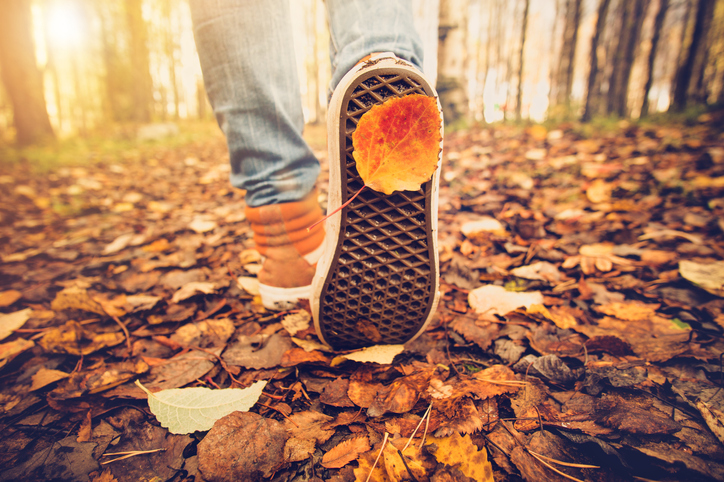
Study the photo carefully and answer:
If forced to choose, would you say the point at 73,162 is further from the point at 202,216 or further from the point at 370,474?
the point at 370,474

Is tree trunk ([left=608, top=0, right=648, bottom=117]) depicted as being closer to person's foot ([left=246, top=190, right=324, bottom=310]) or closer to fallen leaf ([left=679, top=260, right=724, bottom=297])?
fallen leaf ([left=679, top=260, right=724, bottom=297])

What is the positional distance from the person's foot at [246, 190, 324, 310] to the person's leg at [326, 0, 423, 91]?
388 millimetres

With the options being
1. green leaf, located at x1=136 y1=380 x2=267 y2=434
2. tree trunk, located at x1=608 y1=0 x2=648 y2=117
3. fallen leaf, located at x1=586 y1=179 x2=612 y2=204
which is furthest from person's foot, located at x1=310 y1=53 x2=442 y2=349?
tree trunk, located at x1=608 y1=0 x2=648 y2=117

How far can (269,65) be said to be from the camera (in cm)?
88

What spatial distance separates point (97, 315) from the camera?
1076 mm

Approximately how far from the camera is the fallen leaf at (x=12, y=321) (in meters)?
1.02

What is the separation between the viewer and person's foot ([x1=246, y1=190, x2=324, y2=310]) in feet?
3.27

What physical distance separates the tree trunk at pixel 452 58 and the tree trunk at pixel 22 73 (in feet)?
23.1

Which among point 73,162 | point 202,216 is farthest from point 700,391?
point 73,162

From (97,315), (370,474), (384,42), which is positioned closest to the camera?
(370,474)

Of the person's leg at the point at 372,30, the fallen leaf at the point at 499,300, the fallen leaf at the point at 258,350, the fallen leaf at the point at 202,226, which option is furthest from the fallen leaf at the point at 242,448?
the fallen leaf at the point at 202,226

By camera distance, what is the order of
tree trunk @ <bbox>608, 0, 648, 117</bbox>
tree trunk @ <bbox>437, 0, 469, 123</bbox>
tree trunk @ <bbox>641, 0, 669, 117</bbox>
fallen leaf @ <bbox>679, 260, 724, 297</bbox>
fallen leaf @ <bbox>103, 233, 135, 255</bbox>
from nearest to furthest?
fallen leaf @ <bbox>679, 260, 724, 297</bbox> → fallen leaf @ <bbox>103, 233, 135, 255</bbox> → tree trunk @ <bbox>437, 0, 469, 123</bbox> → tree trunk @ <bbox>641, 0, 669, 117</bbox> → tree trunk @ <bbox>608, 0, 648, 117</bbox>

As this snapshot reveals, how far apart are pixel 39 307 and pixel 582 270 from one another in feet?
6.38

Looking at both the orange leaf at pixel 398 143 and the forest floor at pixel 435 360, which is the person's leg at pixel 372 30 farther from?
the forest floor at pixel 435 360
